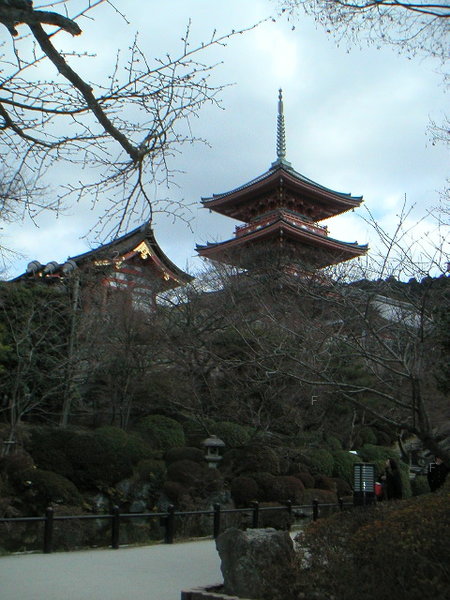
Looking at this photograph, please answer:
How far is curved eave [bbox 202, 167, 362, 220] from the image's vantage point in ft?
112

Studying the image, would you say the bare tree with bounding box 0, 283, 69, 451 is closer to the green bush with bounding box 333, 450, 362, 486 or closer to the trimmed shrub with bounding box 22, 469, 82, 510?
the trimmed shrub with bounding box 22, 469, 82, 510

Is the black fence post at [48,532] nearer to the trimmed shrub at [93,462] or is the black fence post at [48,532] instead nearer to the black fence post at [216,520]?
the black fence post at [216,520]

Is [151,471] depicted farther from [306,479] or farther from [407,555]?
[407,555]

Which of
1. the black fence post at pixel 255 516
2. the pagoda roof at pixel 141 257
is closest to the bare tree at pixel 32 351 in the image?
the pagoda roof at pixel 141 257

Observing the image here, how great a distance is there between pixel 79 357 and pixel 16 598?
34.8 feet

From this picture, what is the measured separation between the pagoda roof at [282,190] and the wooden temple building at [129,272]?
12742mm

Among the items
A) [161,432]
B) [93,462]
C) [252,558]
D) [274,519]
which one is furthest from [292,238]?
[252,558]

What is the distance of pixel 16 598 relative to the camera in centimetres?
645

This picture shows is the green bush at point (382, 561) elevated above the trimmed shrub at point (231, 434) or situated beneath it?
situated beneath

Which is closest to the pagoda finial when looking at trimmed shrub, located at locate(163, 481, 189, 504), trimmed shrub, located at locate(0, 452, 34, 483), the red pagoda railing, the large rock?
the red pagoda railing

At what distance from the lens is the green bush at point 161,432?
17406 millimetres

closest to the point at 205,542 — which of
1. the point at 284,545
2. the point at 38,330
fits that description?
the point at 284,545

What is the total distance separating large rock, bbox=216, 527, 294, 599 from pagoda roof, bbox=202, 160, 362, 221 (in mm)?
28173

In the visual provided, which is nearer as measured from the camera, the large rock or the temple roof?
the large rock
